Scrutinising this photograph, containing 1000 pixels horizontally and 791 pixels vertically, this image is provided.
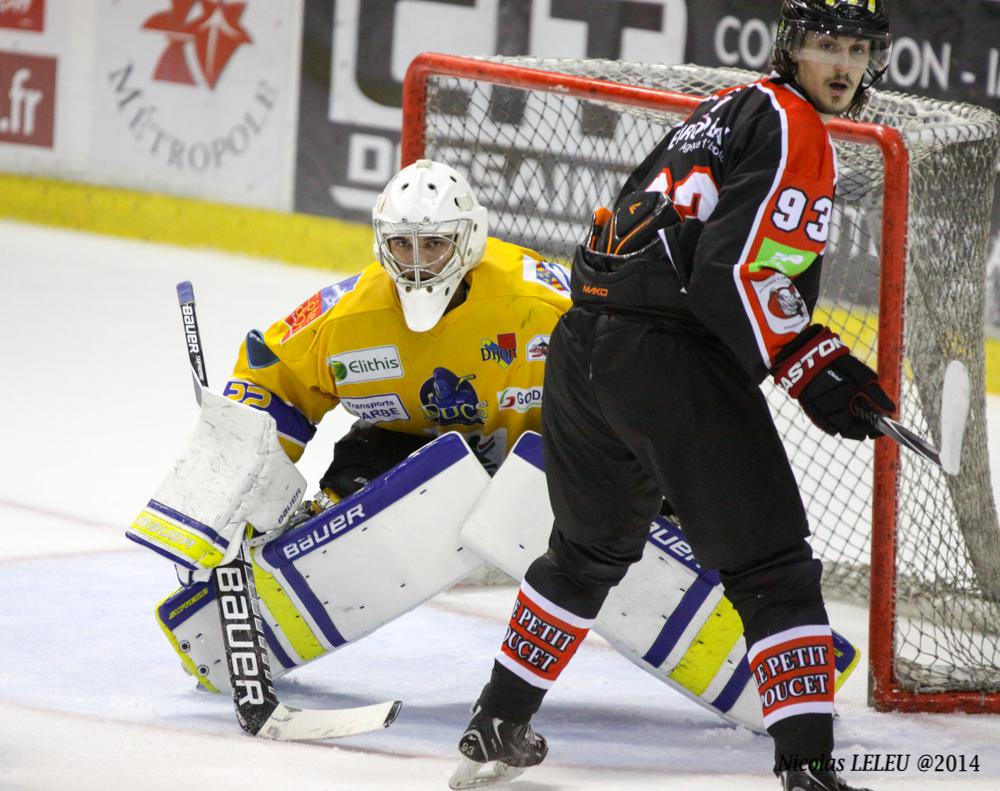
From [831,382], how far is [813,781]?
1.64 ft

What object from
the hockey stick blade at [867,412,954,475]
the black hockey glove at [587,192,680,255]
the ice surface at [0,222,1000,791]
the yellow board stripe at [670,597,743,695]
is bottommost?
the ice surface at [0,222,1000,791]

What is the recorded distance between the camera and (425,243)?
2.77 m

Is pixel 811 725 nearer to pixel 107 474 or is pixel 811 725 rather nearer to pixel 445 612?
pixel 445 612

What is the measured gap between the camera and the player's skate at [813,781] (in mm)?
2105

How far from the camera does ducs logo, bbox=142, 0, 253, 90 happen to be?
7.16 meters

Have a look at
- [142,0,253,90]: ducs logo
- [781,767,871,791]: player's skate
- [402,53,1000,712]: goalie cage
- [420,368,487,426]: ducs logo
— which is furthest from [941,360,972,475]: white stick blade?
[142,0,253,90]: ducs logo

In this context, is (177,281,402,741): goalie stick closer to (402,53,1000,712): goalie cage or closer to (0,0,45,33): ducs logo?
(402,53,1000,712): goalie cage

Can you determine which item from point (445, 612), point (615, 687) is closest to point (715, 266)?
point (615, 687)

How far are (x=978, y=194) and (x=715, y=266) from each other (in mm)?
1274

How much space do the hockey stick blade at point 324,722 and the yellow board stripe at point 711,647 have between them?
1.55ft

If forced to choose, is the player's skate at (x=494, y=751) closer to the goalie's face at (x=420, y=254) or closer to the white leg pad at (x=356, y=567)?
the white leg pad at (x=356, y=567)

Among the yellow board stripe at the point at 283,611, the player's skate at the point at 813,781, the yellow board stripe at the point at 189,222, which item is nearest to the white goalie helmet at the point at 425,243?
the yellow board stripe at the point at 283,611

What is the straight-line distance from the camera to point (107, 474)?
4.34 meters

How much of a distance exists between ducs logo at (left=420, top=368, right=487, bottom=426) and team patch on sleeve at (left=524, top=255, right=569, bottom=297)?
199 millimetres
